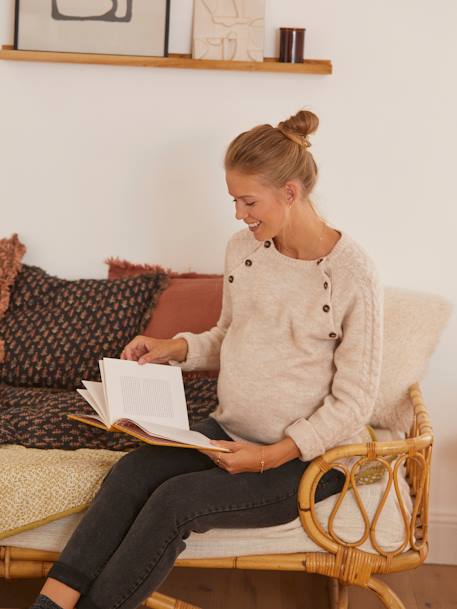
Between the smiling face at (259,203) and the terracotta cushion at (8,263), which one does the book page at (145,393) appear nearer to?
the smiling face at (259,203)

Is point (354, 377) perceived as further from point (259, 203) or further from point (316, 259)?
point (259, 203)

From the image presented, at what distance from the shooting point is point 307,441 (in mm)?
1904

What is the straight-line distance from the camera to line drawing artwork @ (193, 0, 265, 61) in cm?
259

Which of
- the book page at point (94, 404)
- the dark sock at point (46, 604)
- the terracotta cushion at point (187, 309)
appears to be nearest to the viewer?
the dark sock at point (46, 604)

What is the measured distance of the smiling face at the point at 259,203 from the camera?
1.93 metres

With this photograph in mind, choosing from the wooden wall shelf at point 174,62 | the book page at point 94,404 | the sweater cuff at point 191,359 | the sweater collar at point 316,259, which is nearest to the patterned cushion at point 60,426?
the sweater cuff at point 191,359

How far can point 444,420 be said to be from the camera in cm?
271

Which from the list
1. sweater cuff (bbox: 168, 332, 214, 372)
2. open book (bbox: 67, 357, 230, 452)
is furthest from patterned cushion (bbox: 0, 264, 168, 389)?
open book (bbox: 67, 357, 230, 452)

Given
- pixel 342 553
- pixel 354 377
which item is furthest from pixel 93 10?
pixel 342 553

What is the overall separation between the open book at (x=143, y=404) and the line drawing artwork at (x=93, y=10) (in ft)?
3.70

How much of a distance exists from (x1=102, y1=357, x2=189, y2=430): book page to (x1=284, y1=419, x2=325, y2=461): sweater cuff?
0.79 ft

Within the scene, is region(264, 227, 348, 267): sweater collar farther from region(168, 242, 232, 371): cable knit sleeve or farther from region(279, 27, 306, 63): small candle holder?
region(279, 27, 306, 63): small candle holder

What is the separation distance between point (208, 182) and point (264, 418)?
974 millimetres

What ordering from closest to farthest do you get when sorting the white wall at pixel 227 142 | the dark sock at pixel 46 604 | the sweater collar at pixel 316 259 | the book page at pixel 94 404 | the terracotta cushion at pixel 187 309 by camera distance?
the dark sock at pixel 46 604 < the book page at pixel 94 404 < the sweater collar at pixel 316 259 < the terracotta cushion at pixel 187 309 < the white wall at pixel 227 142
